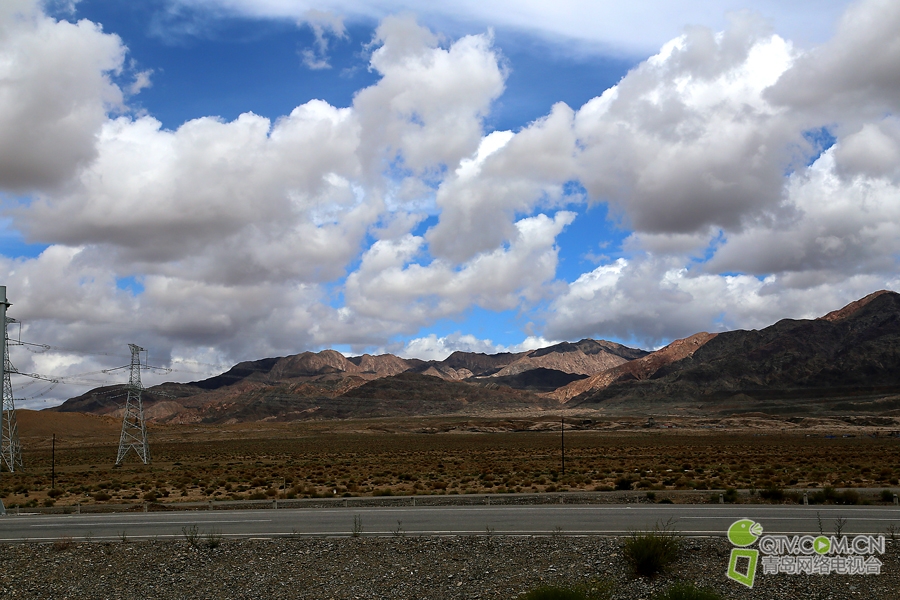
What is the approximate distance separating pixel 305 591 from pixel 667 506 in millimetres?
16122

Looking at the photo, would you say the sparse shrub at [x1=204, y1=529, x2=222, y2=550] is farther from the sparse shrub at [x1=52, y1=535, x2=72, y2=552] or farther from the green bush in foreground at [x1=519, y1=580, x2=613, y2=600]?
the green bush in foreground at [x1=519, y1=580, x2=613, y2=600]

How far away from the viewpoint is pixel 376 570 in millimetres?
15914

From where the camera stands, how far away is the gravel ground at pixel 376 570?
13.8 m

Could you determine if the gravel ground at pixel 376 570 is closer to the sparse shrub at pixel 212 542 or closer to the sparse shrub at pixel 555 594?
the sparse shrub at pixel 212 542

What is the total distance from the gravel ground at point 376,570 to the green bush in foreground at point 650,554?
7.7 inches

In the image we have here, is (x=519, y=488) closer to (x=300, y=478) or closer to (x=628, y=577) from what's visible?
(x=300, y=478)

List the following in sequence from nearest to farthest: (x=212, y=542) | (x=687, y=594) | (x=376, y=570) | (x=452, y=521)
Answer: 1. (x=687, y=594)
2. (x=376, y=570)
3. (x=212, y=542)
4. (x=452, y=521)

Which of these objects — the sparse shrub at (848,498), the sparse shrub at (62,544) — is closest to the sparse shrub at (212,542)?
the sparse shrub at (62,544)

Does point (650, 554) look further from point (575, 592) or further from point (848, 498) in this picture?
point (848, 498)

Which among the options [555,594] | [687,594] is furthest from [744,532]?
[555,594]

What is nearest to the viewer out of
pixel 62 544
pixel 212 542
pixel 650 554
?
pixel 650 554

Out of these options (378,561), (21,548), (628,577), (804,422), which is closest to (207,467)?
(21,548)

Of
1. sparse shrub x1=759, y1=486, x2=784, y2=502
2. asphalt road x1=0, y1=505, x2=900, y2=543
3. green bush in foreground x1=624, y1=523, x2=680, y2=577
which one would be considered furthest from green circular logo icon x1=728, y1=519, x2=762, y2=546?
sparse shrub x1=759, y1=486, x2=784, y2=502

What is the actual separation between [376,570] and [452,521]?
7.27 m
